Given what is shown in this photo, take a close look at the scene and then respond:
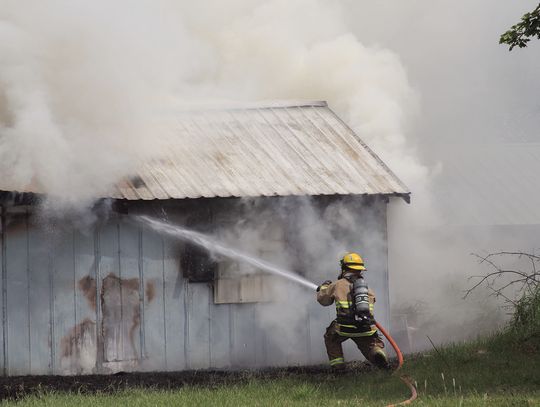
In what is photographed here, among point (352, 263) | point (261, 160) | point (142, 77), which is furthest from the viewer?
point (261, 160)

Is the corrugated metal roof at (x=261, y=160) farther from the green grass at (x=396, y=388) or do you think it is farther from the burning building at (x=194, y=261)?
the green grass at (x=396, y=388)

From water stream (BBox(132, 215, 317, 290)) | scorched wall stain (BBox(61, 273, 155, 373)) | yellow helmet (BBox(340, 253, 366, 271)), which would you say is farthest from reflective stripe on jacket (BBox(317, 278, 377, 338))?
scorched wall stain (BBox(61, 273, 155, 373))

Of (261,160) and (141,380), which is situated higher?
(261,160)

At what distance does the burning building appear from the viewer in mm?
12711

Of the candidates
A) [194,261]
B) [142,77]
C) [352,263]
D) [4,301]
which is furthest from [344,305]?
[142,77]

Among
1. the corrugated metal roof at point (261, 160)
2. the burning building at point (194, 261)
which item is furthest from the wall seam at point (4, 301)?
the corrugated metal roof at point (261, 160)

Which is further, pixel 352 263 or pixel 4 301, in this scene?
pixel 4 301

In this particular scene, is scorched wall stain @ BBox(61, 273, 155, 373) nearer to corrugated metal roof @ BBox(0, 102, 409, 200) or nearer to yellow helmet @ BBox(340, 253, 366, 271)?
corrugated metal roof @ BBox(0, 102, 409, 200)

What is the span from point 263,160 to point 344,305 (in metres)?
3.51

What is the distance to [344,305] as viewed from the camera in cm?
1175

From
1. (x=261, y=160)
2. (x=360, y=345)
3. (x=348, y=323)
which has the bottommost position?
(x=360, y=345)

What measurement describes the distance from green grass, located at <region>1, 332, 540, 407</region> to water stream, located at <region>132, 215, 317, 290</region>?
184 centimetres

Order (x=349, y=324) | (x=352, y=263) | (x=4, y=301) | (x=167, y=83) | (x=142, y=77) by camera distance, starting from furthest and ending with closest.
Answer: (x=167, y=83)
(x=142, y=77)
(x=4, y=301)
(x=352, y=263)
(x=349, y=324)

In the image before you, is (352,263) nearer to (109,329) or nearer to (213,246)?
(213,246)
